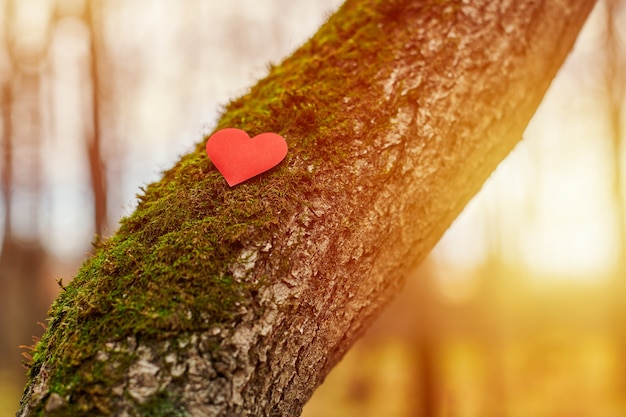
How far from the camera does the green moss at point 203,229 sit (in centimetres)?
111

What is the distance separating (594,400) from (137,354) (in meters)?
11.1

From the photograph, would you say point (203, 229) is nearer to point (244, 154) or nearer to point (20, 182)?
point (244, 154)

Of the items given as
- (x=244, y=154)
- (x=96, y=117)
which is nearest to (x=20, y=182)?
(x=96, y=117)

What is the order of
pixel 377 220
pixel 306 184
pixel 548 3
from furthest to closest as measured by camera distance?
pixel 548 3
pixel 377 220
pixel 306 184

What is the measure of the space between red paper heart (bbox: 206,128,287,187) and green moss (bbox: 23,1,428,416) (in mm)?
31

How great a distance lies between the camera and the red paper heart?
139cm

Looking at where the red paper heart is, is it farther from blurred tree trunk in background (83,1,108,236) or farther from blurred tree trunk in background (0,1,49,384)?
blurred tree trunk in background (0,1,49,384)

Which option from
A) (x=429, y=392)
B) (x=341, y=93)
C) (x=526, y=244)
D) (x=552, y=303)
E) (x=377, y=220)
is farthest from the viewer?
(x=552, y=303)

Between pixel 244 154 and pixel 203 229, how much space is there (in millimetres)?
281

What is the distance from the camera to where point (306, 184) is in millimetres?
1367

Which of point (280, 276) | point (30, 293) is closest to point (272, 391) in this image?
point (280, 276)

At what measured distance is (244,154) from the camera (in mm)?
1390

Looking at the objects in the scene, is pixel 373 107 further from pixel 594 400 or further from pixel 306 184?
pixel 594 400

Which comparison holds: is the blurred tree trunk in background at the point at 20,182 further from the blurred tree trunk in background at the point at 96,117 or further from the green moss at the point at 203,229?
the green moss at the point at 203,229
